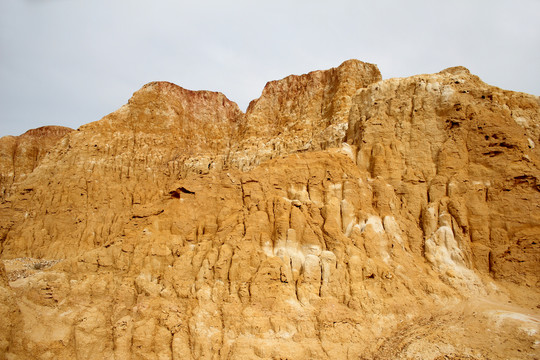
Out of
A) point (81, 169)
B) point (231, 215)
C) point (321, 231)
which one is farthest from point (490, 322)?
point (81, 169)

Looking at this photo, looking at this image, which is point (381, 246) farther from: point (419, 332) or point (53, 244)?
point (53, 244)

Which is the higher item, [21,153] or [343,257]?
[21,153]

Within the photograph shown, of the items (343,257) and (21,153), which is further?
(21,153)

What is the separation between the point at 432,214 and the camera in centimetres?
2294

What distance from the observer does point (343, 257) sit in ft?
63.9

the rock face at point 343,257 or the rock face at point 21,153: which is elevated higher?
the rock face at point 21,153

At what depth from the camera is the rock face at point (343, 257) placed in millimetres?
16078

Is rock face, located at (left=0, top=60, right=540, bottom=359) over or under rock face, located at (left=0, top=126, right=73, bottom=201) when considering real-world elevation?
under

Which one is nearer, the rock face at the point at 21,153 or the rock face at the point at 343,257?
the rock face at the point at 343,257

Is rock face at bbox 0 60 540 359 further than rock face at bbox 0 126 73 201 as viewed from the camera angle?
No

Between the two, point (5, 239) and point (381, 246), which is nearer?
point (381, 246)

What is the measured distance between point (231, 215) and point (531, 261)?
59.9ft

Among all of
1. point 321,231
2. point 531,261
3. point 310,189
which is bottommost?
point 531,261

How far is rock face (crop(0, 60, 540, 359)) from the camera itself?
633 inches
